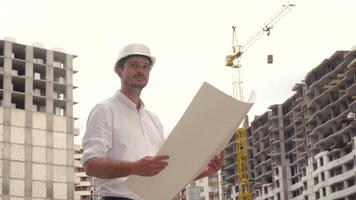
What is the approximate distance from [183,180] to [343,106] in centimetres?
9653

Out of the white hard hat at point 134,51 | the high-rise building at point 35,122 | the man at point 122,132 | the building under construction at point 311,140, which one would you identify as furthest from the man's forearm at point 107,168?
the building under construction at point 311,140

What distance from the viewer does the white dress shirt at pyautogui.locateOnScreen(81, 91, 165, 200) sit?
478 centimetres

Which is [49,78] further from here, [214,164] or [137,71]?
[137,71]

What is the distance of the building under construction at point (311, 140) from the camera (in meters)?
96.6

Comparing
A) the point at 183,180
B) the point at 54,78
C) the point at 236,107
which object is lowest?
the point at 183,180

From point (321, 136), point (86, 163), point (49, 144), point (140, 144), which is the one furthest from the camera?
point (321, 136)

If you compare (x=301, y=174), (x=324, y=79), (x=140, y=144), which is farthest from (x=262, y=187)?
(x=140, y=144)

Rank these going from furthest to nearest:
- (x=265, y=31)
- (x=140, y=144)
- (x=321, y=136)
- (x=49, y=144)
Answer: (x=265, y=31), (x=321, y=136), (x=49, y=144), (x=140, y=144)

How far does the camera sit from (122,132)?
495 cm

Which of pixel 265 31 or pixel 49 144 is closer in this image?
pixel 49 144

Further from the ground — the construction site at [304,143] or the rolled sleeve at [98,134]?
the construction site at [304,143]

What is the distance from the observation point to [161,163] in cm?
438

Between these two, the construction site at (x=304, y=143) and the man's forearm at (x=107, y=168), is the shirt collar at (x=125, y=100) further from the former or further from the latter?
the construction site at (x=304, y=143)

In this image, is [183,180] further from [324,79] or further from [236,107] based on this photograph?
[324,79]
